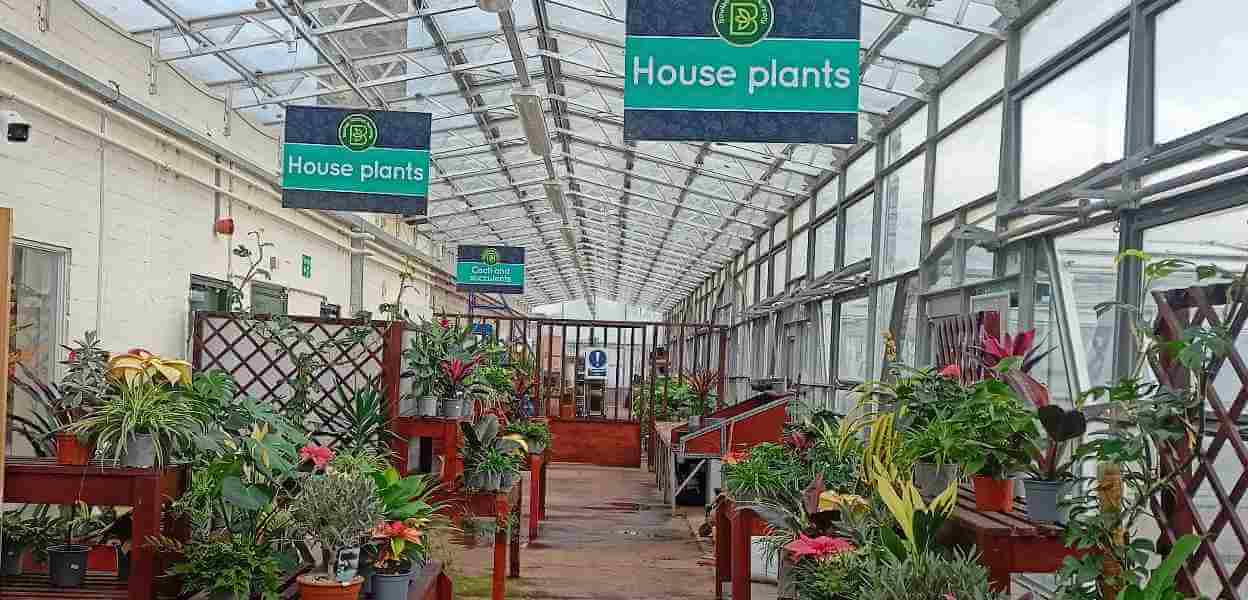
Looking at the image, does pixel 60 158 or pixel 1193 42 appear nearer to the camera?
pixel 1193 42

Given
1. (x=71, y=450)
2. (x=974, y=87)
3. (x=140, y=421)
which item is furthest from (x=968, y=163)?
(x=71, y=450)

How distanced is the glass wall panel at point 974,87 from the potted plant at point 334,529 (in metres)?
4.99

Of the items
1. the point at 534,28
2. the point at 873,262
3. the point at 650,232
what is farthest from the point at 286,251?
the point at 650,232

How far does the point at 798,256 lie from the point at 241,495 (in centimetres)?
1113

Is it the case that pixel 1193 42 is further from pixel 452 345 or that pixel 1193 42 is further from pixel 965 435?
pixel 452 345

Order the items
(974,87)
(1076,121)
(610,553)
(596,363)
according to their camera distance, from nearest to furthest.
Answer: (1076,121), (974,87), (610,553), (596,363)

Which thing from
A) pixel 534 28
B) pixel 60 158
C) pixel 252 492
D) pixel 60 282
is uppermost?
pixel 534 28

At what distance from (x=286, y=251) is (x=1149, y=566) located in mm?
9783

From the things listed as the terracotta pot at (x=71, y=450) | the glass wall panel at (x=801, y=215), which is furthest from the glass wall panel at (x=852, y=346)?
the terracotta pot at (x=71, y=450)

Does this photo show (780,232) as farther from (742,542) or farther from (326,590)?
(326,590)

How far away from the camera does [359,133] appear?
739cm

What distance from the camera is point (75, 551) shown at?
12.7 feet

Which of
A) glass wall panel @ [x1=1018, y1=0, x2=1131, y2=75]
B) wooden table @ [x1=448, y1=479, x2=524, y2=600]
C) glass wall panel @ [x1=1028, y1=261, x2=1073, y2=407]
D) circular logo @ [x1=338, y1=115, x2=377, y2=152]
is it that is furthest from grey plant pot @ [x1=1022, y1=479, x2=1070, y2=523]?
circular logo @ [x1=338, y1=115, x2=377, y2=152]

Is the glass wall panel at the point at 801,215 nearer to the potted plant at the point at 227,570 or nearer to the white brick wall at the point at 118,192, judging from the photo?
the white brick wall at the point at 118,192
